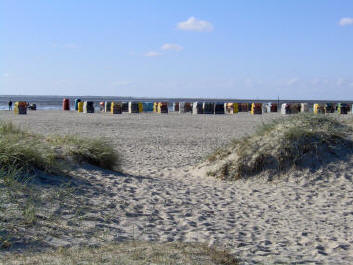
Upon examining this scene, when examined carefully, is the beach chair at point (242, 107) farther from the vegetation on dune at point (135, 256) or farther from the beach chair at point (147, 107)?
the vegetation on dune at point (135, 256)

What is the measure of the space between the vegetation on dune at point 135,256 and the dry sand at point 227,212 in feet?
0.93

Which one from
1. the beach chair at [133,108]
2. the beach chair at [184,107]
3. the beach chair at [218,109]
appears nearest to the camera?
the beach chair at [218,109]

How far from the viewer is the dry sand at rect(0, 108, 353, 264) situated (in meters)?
5.19

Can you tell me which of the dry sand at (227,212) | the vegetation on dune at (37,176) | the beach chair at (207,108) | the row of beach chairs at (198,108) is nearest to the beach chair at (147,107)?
the row of beach chairs at (198,108)

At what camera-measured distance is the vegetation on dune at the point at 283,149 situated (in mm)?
9406

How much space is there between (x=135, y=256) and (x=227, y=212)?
102 inches

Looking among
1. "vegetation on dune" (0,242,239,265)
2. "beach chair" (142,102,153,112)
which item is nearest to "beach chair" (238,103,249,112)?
"beach chair" (142,102,153,112)

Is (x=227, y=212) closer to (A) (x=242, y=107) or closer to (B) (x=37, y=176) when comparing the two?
(B) (x=37, y=176)

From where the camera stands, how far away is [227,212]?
6781 mm

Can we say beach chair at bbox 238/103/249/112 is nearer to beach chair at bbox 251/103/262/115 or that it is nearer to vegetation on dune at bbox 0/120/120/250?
beach chair at bbox 251/103/262/115

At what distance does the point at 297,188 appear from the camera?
8.49m

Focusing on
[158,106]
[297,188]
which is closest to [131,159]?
[297,188]

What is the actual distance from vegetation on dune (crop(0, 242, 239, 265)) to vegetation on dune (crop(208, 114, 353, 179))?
4657mm

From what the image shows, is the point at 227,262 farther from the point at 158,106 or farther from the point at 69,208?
the point at 158,106
